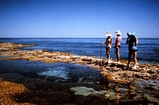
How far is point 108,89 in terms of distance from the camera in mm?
8234

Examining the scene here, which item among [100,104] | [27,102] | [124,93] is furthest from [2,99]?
[124,93]

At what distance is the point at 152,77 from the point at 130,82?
7.39ft

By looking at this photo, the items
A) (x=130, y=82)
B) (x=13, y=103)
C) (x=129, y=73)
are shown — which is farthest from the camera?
(x=129, y=73)

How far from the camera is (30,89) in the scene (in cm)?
824

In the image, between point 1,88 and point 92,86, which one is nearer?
point 1,88

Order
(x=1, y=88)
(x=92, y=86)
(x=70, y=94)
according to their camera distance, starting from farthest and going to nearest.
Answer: (x=92, y=86) < (x=1, y=88) < (x=70, y=94)

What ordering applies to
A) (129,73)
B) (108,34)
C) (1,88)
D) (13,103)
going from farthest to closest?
(108,34)
(129,73)
(1,88)
(13,103)

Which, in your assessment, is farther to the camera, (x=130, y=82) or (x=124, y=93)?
(x=130, y=82)

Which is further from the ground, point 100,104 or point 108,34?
point 108,34

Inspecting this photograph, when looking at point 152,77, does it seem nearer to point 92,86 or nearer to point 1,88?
point 92,86

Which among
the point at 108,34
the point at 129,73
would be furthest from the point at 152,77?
the point at 108,34

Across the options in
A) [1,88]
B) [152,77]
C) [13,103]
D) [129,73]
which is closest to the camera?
[13,103]

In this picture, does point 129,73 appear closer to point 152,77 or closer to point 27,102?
point 152,77

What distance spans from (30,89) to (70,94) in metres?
2.31
